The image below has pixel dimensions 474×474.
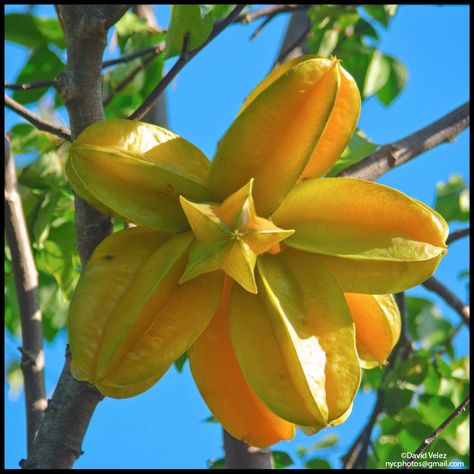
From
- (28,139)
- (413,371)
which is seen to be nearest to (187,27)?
(28,139)

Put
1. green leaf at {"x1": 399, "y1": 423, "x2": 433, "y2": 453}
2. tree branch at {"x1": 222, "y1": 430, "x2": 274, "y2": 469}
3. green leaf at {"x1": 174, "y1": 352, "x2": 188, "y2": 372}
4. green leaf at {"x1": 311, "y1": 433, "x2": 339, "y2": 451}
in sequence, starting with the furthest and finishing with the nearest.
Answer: green leaf at {"x1": 311, "y1": 433, "x2": 339, "y2": 451} < green leaf at {"x1": 399, "y1": 423, "x2": 433, "y2": 453} < tree branch at {"x1": 222, "y1": 430, "x2": 274, "y2": 469} < green leaf at {"x1": 174, "y1": 352, "x2": 188, "y2": 372}

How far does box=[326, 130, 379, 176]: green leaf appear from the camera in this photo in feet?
6.79

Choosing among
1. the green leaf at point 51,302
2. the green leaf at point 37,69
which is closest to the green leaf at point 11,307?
the green leaf at point 51,302

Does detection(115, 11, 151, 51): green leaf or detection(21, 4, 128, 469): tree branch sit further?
detection(115, 11, 151, 51): green leaf

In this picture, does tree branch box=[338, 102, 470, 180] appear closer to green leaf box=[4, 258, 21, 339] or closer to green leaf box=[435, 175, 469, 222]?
green leaf box=[435, 175, 469, 222]

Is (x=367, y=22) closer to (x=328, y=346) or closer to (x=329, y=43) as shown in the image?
(x=329, y=43)

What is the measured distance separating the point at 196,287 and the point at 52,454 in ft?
1.55

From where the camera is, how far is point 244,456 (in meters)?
2.19

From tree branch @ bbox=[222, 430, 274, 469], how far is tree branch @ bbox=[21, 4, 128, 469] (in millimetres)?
653

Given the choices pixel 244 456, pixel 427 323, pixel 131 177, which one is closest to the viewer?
pixel 131 177

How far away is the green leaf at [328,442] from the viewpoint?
378 centimetres

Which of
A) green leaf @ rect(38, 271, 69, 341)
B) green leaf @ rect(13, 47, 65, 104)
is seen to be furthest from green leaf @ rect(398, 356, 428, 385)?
green leaf @ rect(13, 47, 65, 104)

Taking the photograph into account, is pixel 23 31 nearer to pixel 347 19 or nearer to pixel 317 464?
pixel 347 19

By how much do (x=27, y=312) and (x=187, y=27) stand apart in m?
0.87
